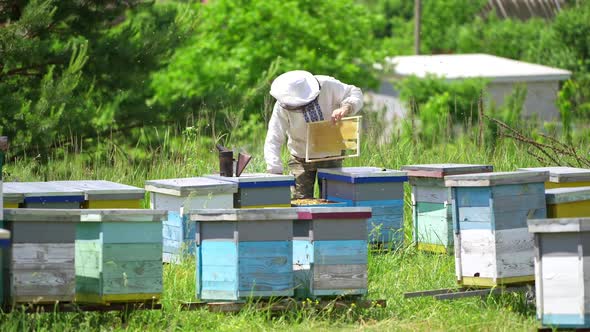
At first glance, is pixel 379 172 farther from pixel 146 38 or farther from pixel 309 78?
pixel 146 38

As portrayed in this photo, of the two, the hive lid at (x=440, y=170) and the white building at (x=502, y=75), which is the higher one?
the white building at (x=502, y=75)

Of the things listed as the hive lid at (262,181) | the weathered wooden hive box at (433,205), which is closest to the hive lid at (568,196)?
the weathered wooden hive box at (433,205)

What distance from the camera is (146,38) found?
1274cm

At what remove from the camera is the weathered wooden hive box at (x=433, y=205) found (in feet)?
22.3

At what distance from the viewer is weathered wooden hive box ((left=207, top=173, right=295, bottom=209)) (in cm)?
657

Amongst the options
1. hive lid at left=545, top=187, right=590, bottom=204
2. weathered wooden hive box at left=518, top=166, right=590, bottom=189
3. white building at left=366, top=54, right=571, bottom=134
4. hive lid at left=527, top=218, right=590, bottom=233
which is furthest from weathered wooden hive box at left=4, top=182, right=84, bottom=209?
white building at left=366, top=54, right=571, bottom=134

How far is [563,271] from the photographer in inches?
193

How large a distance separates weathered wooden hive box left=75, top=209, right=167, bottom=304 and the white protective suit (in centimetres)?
209

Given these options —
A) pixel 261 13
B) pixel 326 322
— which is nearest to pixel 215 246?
pixel 326 322

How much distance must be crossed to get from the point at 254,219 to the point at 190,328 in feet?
2.31

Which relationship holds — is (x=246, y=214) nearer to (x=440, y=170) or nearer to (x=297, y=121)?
(x=440, y=170)

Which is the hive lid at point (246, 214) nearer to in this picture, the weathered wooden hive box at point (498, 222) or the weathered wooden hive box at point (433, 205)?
the weathered wooden hive box at point (498, 222)

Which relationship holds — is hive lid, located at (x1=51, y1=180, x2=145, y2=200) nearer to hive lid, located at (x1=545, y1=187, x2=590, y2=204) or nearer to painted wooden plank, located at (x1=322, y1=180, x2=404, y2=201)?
painted wooden plank, located at (x1=322, y1=180, x2=404, y2=201)

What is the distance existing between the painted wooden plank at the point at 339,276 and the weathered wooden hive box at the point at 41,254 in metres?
1.33
